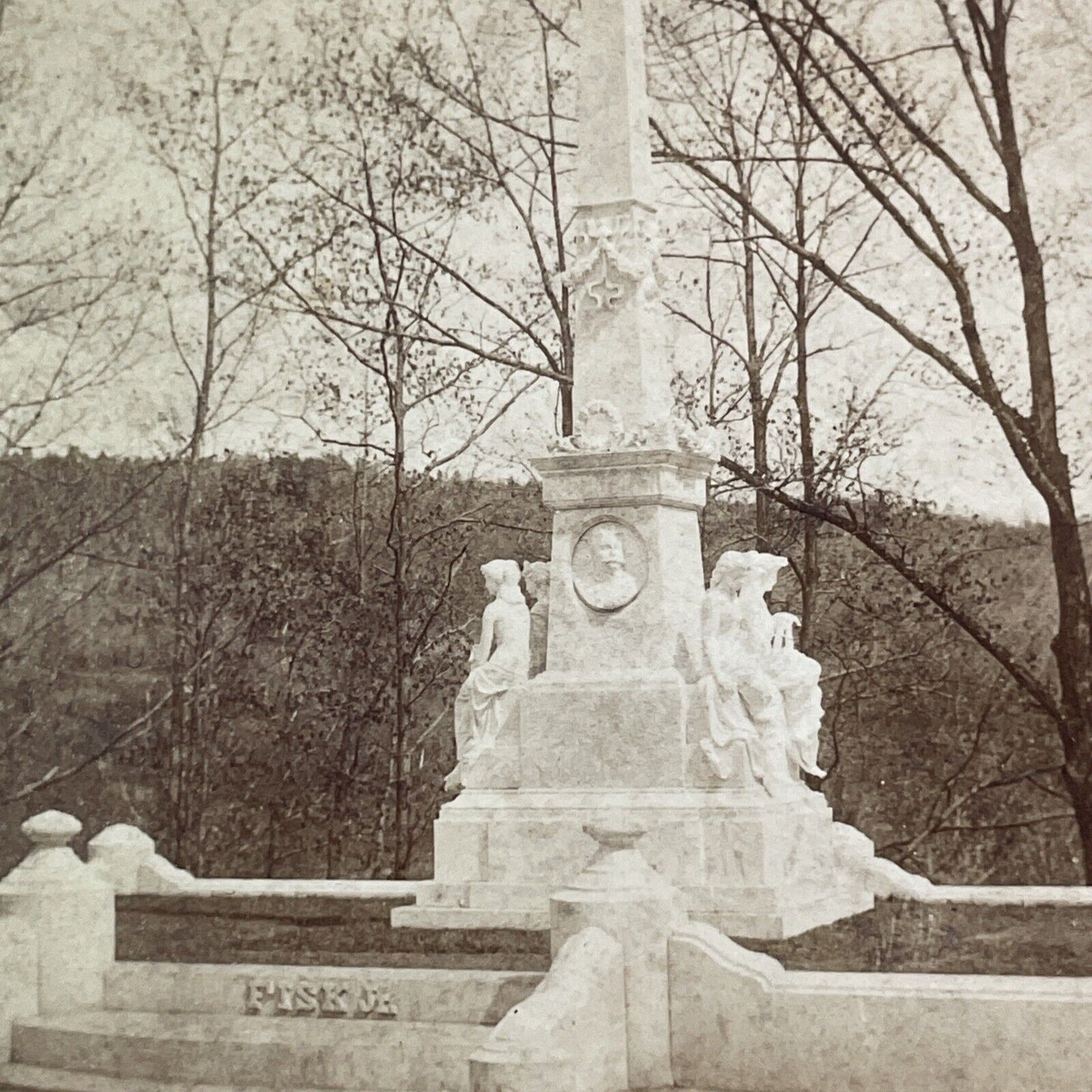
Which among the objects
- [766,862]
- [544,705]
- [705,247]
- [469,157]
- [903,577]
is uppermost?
[469,157]

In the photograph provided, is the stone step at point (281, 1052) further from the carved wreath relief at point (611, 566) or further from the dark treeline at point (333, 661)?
the dark treeline at point (333, 661)

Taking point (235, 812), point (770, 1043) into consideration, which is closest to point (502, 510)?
point (235, 812)

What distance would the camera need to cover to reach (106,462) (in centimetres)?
1366

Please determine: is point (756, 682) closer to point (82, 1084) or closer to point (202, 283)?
point (82, 1084)

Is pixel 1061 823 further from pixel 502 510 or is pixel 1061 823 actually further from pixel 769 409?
pixel 502 510

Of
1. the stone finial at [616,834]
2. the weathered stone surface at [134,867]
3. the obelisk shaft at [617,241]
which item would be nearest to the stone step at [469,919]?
the stone finial at [616,834]

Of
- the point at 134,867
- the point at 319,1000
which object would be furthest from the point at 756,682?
the point at 134,867

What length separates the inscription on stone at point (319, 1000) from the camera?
689cm

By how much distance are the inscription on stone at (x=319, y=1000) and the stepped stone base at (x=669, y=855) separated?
3.83 ft

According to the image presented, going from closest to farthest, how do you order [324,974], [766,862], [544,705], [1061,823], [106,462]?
1. [324,974]
2. [766,862]
3. [544,705]
4. [1061,823]
5. [106,462]

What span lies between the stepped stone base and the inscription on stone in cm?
117

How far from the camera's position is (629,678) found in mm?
8117

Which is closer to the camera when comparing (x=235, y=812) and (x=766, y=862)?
(x=766, y=862)

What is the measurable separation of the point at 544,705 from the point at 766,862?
127 centimetres
